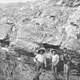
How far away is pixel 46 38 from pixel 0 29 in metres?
4.26

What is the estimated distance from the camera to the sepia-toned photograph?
10.7 m

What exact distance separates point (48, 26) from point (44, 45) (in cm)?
157

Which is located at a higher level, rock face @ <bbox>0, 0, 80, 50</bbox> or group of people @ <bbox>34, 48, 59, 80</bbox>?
rock face @ <bbox>0, 0, 80, 50</bbox>

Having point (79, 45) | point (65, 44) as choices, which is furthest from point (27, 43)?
point (79, 45)

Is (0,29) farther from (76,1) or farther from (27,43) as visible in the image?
(76,1)

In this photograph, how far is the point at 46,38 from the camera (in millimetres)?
11688

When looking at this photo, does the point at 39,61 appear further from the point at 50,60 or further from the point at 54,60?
the point at 54,60

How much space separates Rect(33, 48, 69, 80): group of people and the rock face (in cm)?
62

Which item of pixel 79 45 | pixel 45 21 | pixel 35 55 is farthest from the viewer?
pixel 45 21

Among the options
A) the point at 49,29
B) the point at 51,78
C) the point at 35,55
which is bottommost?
the point at 51,78

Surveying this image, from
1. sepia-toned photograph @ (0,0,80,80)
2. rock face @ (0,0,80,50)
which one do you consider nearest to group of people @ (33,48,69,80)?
sepia-toned photograph @ (0,0,80,80)

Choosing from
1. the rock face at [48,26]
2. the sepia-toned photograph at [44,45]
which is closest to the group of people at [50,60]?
the sepia-toned photograph at [44,45]

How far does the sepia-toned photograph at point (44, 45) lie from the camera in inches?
420

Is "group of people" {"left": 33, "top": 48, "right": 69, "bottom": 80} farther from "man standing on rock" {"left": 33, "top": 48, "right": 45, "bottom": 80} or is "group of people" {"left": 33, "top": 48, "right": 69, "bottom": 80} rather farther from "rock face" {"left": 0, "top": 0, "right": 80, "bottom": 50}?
"rock face" {"left": 0, "top": 0, "right": 80, "bottom": 50}
